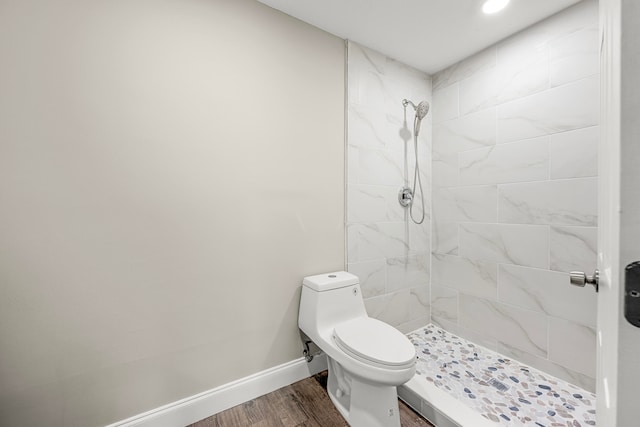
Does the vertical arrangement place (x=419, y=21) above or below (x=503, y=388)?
above

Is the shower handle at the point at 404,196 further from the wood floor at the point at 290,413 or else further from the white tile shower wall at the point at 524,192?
the wood floor at the point at 290,413

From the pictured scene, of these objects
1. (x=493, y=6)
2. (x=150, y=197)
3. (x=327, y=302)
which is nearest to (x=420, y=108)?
(x=493, y=6)

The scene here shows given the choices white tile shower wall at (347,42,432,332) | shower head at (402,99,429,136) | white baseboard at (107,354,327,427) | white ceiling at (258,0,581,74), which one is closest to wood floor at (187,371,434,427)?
white baseboard at (107,354,327,427)

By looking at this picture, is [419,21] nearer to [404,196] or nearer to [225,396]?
[404,196]

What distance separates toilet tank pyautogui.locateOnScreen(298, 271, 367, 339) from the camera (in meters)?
1.49

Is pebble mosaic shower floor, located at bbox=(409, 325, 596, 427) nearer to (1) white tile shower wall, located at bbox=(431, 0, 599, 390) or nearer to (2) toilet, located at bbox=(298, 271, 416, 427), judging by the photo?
(1) white tile shower wall, located at bbox=(431, 0, 599, 390)

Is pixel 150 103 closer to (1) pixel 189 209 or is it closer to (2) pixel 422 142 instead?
(1) pixel 189 209

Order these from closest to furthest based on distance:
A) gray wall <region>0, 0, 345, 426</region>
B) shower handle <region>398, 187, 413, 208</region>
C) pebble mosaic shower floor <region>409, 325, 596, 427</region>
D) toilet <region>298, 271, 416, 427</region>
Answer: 1. gray wall <region>0, 0, 345, 426</region>
2. toilet <region>298, 271, 416, 427</region>
3. pebble mosaic shower floor <region>409, 325, 596, 427</region>
4. shower handle <region>398, 187, 413, 208</region>

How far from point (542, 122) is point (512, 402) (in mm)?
1616

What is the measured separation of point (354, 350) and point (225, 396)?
767mm

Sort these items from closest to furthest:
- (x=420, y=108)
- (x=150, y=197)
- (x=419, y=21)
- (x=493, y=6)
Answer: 1. (x=150, y=197)
2. (x=493, y=6)
3. (x=419, y=21)
4. (x=420, y=108)

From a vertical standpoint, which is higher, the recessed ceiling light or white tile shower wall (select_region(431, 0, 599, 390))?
the recessed ceiling light

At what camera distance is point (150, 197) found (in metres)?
1.21

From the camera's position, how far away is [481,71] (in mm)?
1876
